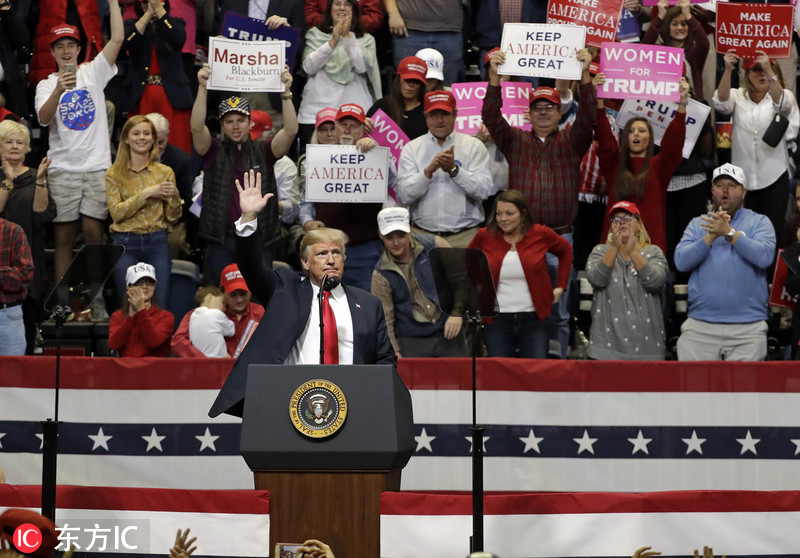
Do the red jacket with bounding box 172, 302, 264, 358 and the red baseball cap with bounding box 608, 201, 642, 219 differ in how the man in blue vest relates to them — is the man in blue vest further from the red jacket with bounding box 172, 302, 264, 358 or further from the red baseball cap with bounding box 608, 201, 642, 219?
the red baseball cap with bounding box 608, 201, 642, 219

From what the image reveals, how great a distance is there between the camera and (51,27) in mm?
11391

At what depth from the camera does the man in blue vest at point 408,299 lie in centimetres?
917

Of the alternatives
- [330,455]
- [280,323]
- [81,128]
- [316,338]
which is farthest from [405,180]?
[330,455]

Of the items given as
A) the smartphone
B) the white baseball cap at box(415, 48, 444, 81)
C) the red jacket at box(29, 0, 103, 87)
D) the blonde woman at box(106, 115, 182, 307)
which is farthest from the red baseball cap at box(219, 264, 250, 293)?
the smartphone

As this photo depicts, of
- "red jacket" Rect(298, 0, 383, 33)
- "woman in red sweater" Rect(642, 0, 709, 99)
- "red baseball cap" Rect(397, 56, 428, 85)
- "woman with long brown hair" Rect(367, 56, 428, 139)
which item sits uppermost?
"red jacket" Rect(298, 0, 383, 33)

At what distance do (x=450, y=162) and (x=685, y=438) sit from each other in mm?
2821

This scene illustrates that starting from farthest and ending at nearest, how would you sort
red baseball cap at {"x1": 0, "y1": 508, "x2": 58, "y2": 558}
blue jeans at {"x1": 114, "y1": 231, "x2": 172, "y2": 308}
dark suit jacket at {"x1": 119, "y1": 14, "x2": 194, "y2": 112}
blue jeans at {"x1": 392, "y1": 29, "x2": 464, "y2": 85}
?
blue jeans at {"x1": 392, "y1": 29, "x2": 464, "y2": 85}, dark suit jacket at {"x1": 119, "y1": 14, "x2": 194, "y2": 112}, blue jeans at {"x1": 114, "y1": 231, "x2": 172, "y2": 308}, red baseball cap at {"x1": 0, "y1": 508, "x2": 58, "y2": 558}

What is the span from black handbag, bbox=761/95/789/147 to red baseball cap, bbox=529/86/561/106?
1.70m

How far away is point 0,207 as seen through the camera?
9.73 m

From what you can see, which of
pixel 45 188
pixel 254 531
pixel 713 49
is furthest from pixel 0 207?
pixel 713 49

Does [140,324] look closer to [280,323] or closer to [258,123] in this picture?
[258,123]

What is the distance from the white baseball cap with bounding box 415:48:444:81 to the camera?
35.7 feet

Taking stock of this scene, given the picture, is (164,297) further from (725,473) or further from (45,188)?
(725,473)

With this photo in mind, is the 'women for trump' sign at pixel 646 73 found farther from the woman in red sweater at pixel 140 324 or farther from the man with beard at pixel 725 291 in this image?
the woman in red sweater at pixel 140 324
